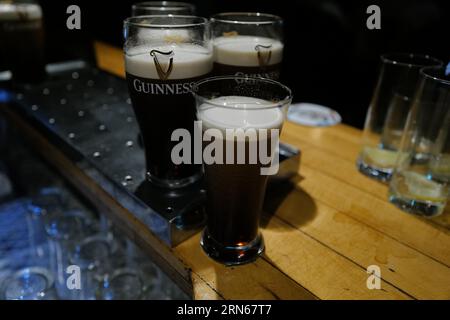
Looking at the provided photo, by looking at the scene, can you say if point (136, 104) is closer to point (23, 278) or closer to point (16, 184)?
point (23, 278)

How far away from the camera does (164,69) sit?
0.81m

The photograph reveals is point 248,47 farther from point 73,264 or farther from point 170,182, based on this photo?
point 73,264

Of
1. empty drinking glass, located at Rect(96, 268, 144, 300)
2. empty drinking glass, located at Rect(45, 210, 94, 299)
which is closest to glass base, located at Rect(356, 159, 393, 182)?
empty drinking glass, located at Rect(96, 268, 144, 300)

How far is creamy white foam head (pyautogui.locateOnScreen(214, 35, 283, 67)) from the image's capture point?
0.96 meters

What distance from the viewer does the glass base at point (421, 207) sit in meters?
0.97

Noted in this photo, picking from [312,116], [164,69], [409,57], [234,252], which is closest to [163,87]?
[164,69]

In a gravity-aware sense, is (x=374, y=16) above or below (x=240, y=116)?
above

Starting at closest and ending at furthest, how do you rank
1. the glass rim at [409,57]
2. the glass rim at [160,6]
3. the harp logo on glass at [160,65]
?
the harp logo on glass at [160,65] < the glass rim at [409,57] < the glass rim at [160,6]

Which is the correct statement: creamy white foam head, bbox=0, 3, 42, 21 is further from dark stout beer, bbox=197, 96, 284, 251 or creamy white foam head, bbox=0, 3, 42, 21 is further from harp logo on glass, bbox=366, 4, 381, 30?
harp logo on glass, bbox=366, 4, 381, 30

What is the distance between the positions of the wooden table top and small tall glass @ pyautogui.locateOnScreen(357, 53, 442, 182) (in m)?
0.07

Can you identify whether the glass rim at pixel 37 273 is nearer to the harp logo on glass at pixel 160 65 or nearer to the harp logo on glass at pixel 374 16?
the harp logo on glass at pixel 160 65

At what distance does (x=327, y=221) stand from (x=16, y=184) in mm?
1469

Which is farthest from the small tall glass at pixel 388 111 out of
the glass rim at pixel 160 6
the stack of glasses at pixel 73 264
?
the stack of glasses at pixel 73 264

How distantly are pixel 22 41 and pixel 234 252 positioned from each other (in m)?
1.36
